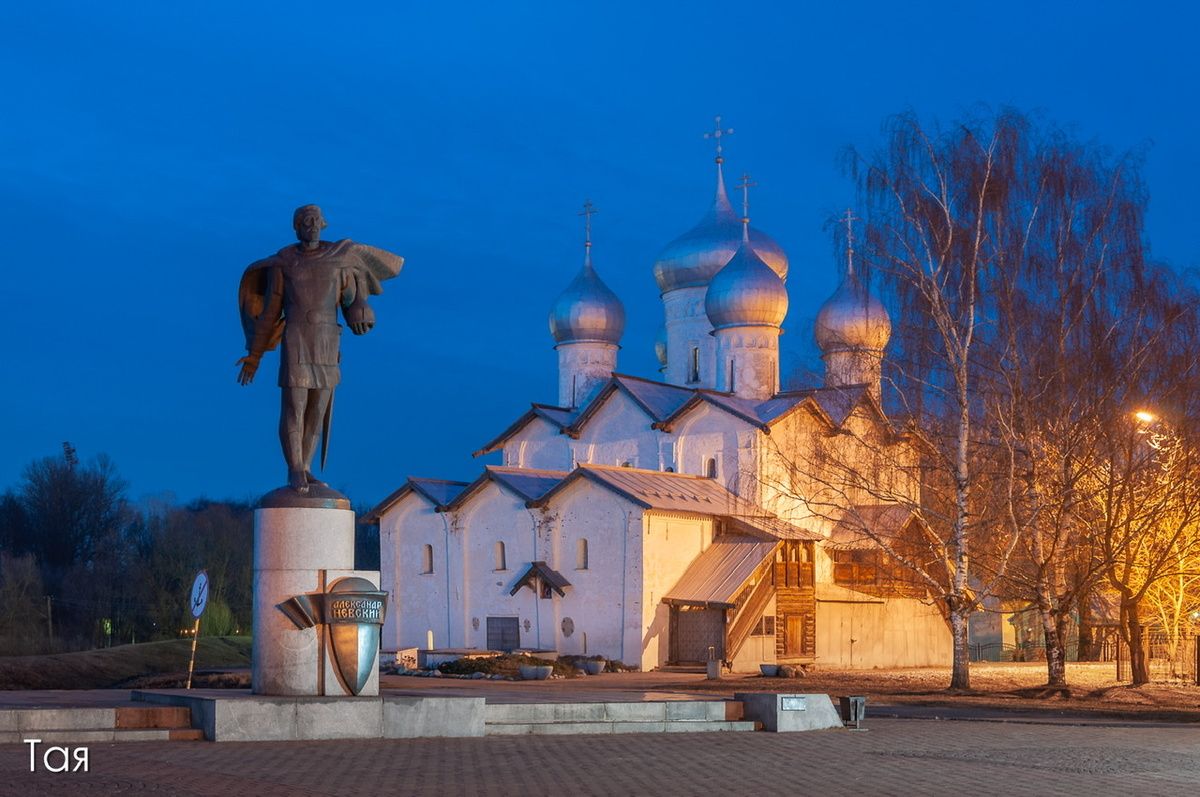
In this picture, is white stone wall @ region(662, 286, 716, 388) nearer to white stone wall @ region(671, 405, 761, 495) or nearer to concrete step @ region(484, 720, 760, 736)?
white stone wall @ region(671, 405, 761, 495)

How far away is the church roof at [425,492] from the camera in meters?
41.6

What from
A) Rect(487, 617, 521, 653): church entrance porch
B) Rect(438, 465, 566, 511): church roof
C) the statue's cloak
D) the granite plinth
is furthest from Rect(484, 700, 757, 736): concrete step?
Rect(438, 465, 566, 511): church roof

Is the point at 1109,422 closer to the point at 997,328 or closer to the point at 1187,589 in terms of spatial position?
the point at 997,328

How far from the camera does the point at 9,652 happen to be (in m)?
45.5

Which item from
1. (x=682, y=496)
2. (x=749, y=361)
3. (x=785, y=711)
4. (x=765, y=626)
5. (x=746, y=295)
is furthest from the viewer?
(x=749, y=361)

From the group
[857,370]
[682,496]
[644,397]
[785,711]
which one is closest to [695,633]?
[682,496]

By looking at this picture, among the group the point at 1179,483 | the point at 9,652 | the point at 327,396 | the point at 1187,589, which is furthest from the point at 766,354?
the point at 327,396

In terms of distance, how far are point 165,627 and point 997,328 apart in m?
36.8

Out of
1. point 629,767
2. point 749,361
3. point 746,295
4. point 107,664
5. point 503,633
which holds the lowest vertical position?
point 107,664

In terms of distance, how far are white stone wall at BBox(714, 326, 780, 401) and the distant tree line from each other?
17.5 metres

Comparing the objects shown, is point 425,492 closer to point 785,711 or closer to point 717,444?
point 717,444

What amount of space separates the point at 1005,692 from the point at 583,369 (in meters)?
23.4

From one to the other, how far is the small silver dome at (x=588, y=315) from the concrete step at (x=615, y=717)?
32106 mm

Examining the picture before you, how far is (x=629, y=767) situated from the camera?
11148 millimetres
